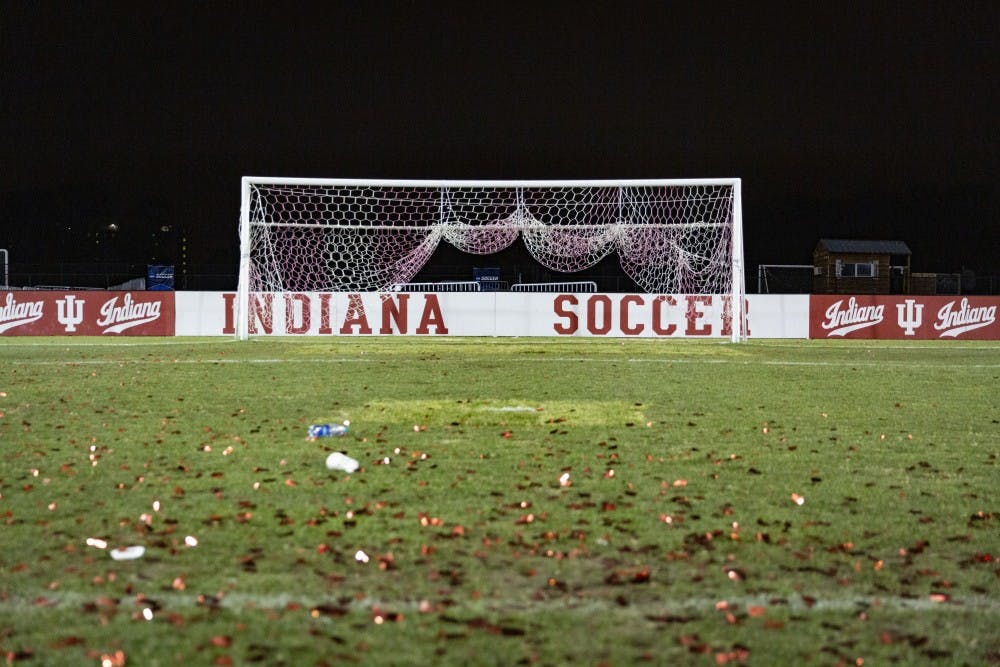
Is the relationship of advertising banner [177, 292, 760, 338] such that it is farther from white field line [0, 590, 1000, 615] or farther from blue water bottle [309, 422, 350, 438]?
white field line [0, 590, 1000, 615]

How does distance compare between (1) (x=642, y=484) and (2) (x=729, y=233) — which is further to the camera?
(2) (x=729, y=233)

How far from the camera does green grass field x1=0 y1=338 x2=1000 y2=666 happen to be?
3170 millimetres

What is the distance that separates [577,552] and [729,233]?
21412mm

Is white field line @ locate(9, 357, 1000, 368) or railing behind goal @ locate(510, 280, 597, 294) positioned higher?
railing behind goal @ locate(510, 280, 597, 294)

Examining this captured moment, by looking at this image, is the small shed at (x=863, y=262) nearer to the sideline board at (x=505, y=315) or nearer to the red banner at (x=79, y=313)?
the sideline board at (x=505, y=315)

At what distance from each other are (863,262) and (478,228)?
33790 millimetres

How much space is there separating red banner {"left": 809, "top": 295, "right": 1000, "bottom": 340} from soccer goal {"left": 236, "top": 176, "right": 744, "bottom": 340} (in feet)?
16.3

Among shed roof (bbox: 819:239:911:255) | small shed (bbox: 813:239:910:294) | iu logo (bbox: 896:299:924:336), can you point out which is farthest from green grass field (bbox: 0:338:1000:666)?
shed roof (bbox: 819:239:911:255)

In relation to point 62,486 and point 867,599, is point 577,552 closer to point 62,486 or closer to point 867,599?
point 867,599

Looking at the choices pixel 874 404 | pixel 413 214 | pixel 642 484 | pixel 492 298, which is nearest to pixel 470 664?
pixel 642 484

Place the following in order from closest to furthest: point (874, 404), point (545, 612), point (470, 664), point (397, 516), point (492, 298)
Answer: point (470, 664) < point (545, 612) < point (397, 516) < point (874, 404) < point (492, 298)

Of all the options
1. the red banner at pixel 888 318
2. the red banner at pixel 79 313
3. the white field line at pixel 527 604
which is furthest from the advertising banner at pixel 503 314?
the white field line at pixel 527 604

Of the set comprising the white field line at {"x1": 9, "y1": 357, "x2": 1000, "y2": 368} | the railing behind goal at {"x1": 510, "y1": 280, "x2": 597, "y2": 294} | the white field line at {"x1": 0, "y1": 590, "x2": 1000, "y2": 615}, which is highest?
the railing behind goal at {"x1": 510, "y1": 280, "x2": 597, "y2": 294}

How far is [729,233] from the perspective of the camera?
24.6 meters
